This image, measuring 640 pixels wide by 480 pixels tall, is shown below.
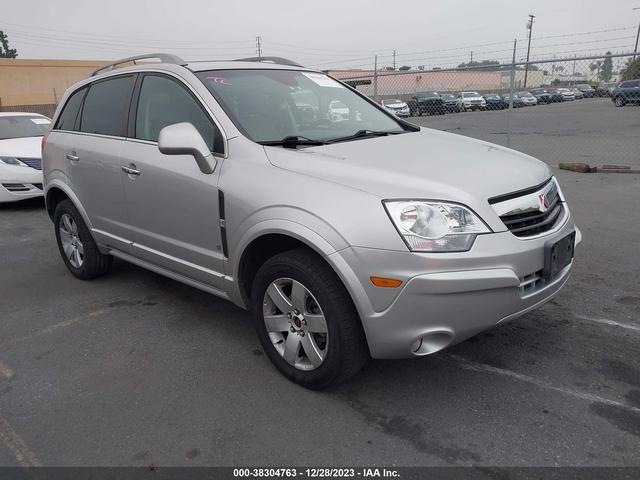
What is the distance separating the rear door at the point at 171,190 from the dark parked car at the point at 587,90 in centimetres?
4597

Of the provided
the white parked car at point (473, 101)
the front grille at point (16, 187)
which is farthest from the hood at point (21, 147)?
the white parked car at point (473, 101)

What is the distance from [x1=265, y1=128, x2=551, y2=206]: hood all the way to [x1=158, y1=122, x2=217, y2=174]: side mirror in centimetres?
38

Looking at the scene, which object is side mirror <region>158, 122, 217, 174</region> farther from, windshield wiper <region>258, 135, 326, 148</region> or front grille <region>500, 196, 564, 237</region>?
front grille <region>500, 196, 564, 237</region>

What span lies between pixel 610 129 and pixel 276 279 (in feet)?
62.5

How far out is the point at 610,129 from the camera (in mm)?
18484

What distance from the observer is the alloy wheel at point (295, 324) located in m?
2.81

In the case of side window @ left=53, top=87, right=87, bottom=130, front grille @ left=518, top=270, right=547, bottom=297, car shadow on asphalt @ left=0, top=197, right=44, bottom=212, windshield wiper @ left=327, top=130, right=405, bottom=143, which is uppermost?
side window @ left=53, top=87, right=87, bottom=130

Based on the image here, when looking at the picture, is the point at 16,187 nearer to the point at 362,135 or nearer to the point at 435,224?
the point at 362,135

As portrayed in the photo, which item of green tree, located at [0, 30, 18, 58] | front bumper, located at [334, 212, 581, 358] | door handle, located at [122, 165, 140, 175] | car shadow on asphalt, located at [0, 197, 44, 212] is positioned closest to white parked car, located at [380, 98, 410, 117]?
car shadow on asphalt, located at [0, 197, 44, 212]

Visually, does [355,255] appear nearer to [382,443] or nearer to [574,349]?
[382,443]

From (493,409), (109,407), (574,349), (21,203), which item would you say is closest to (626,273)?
(574,349)

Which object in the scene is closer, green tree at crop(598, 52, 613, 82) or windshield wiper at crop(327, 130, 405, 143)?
windshield wiper at crop(327, 130, 405, 143)

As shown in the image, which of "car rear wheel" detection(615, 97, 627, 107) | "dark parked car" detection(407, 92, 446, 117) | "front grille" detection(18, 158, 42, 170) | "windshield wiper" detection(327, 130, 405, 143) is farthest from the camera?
"car rear wheel" detection(615, 97, 627, 107)

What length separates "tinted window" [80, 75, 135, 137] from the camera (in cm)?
404
